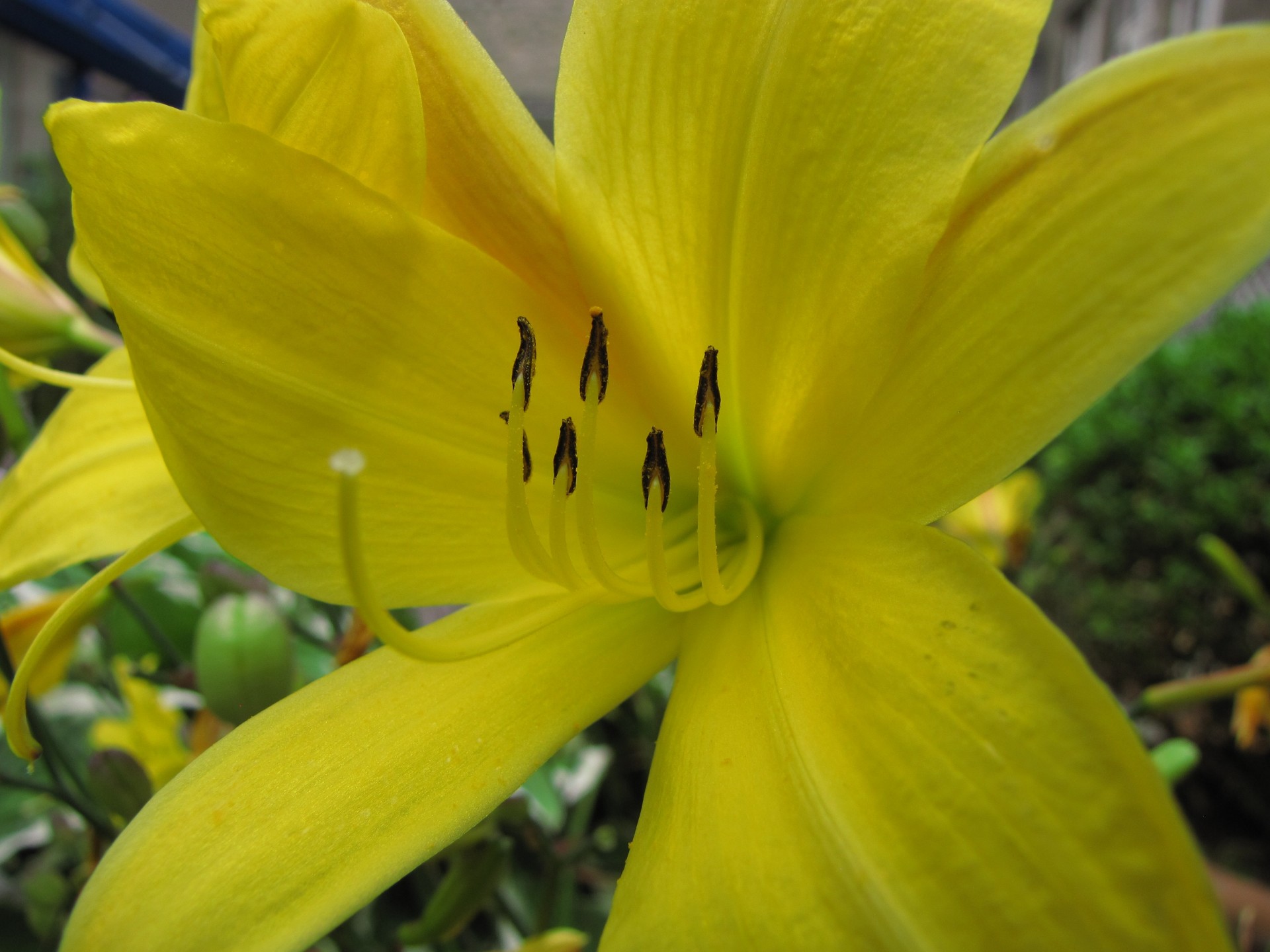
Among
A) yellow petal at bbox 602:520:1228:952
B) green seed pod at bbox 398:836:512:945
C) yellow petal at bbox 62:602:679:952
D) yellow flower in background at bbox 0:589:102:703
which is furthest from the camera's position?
yellow flower in background at bbox 0:589:102:703

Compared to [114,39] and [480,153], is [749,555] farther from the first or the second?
[114,39]

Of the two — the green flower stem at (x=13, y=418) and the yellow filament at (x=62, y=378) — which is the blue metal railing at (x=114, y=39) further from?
the yellow filament at (x=62, y=378)

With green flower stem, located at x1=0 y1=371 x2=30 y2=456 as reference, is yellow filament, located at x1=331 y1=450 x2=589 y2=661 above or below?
below

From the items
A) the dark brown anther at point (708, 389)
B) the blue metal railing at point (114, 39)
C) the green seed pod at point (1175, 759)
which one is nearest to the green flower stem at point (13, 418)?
the dark brown anther at point (708, 389)

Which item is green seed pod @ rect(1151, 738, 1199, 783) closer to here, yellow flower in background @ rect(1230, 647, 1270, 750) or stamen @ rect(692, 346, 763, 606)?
yellow flower in background @ rect(1230, 647, 1270, 750)

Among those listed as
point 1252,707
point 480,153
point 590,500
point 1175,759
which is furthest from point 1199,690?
point 480,153

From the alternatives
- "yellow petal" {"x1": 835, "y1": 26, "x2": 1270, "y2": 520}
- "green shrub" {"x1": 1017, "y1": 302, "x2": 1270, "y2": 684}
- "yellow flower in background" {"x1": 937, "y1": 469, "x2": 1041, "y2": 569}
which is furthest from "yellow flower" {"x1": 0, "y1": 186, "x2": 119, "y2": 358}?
"green shrub" {"x1": 1017, "y1": 302, "x2": 1270, "y2": 684}

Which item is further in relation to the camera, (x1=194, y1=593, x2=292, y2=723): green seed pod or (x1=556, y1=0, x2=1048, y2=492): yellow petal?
(x1=194, y1=593, x2=292, y2=723): green seed pod

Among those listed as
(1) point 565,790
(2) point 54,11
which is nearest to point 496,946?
(1) point 565,790
